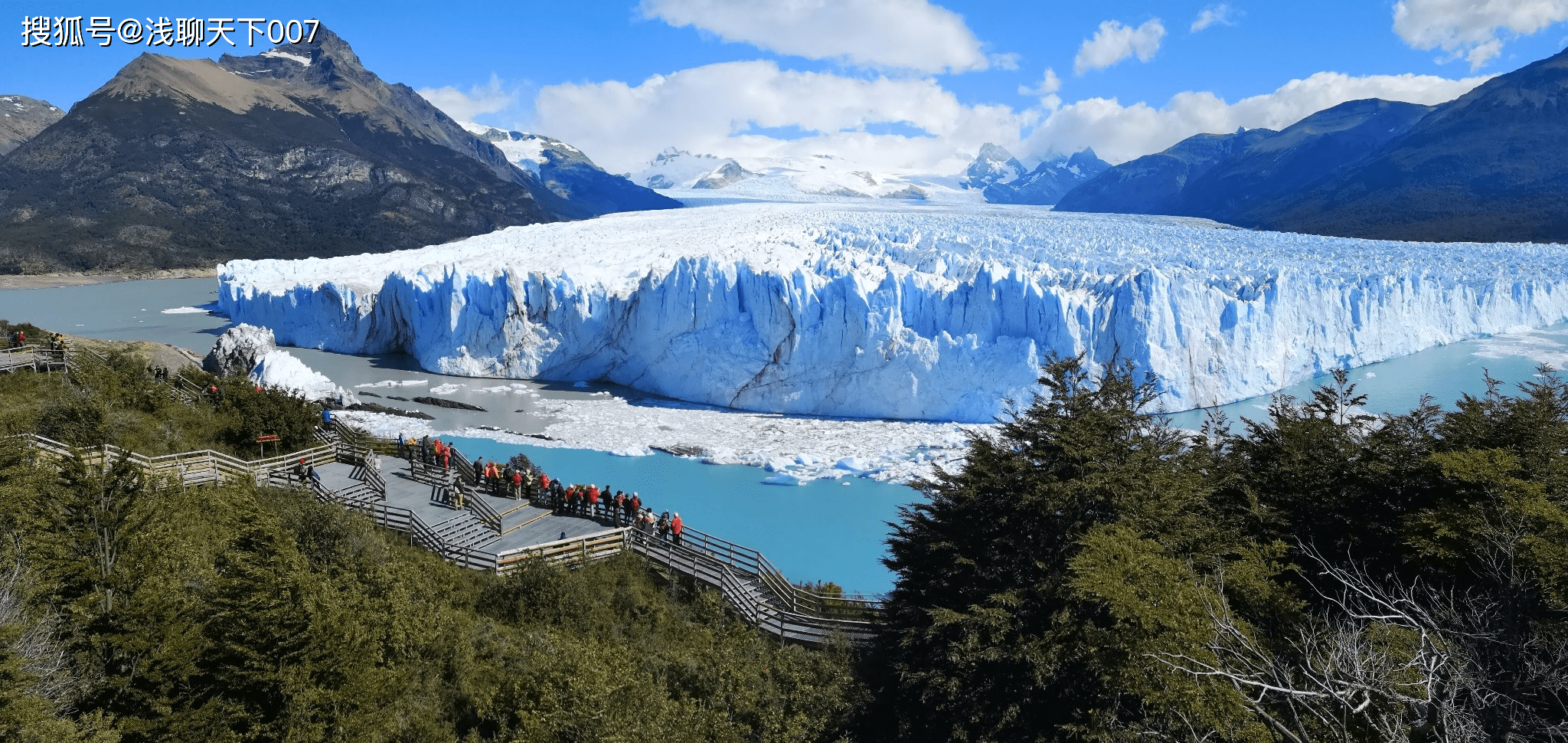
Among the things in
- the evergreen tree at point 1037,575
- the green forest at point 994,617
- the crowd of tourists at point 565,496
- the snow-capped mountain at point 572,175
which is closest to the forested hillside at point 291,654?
the green forest at point 994,617

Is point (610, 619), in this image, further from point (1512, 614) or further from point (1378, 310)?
point (1378, 310)

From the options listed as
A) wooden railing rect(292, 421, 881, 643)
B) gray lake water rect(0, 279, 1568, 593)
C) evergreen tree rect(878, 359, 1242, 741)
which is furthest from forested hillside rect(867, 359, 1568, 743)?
gray lake water rect(0, 279, 1568, 593)

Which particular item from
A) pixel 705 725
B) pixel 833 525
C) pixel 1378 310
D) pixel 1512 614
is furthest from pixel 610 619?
pixel 1378 310

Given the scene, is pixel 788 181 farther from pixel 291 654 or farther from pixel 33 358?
pixel 291 654

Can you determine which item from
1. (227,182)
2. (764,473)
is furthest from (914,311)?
(227,182)

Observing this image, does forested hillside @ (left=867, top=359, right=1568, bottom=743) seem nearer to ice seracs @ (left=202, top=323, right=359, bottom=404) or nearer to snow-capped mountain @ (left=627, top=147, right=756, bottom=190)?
ice seracs @ (left=202, top=323, right=359, bottom=404)

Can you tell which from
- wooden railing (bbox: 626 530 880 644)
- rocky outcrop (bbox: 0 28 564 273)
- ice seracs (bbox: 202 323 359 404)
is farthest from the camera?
rocky outcrop (bbox: 0 28 564 273)
